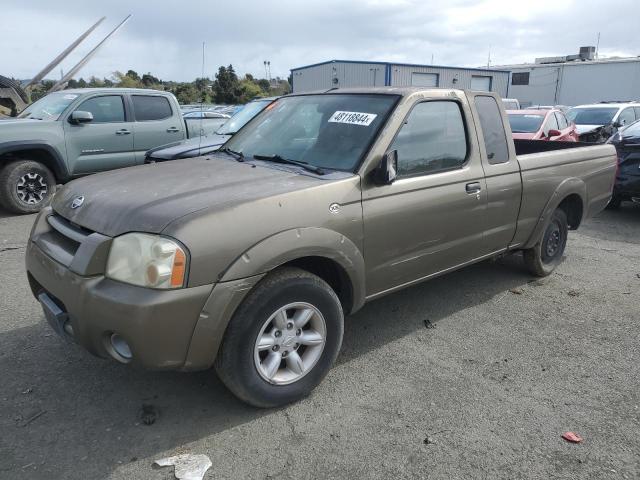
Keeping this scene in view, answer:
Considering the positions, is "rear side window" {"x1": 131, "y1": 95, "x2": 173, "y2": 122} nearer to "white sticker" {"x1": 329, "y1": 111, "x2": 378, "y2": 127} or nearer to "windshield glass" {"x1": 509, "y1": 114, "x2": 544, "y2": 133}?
"white sticker" {"x1": 329, "y1": 111, "x2": 378, "y2": 127}

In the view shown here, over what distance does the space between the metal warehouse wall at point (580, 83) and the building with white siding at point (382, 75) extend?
628 cm

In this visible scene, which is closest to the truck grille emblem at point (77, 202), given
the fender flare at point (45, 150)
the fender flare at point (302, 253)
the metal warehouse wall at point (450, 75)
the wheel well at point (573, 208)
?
the fender flare at point (302, 253)

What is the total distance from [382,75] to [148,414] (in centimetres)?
2997

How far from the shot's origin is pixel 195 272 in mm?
2420

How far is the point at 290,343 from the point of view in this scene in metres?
2.90

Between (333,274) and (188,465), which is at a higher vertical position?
(333,274)

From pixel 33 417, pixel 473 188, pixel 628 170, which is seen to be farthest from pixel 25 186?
pixel 628 170

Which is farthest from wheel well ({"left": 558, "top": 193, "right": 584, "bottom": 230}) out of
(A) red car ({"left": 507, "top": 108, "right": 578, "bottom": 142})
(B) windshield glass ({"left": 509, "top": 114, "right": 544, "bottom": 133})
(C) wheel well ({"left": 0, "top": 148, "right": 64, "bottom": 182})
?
(C) wheel well ({"left": 0, "top": 148, "right": 64, "bottom": 182})

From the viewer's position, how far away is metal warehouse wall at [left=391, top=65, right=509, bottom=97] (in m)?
30.7

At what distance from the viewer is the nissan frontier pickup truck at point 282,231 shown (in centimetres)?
245

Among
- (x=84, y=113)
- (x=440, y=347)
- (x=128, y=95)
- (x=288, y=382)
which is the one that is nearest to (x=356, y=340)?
(x=440, y=347)

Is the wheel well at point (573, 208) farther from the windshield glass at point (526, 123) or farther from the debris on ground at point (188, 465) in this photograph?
the windshield glass at point (526, 123)

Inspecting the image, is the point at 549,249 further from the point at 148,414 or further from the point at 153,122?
the point at 153,122

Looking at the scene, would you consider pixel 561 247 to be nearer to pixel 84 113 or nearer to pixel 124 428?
pixel 124 428
